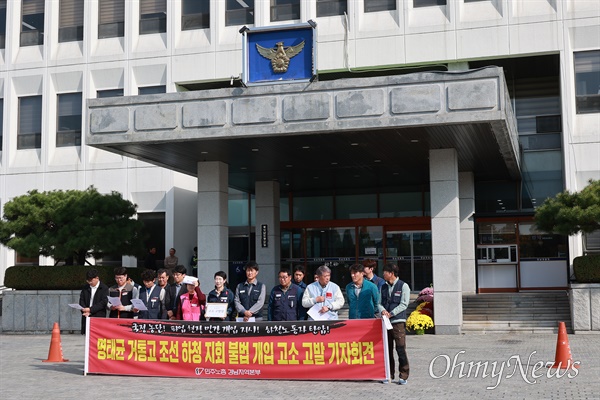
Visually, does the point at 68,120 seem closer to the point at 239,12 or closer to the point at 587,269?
the point at 239,12

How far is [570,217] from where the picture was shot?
19422 millimetres

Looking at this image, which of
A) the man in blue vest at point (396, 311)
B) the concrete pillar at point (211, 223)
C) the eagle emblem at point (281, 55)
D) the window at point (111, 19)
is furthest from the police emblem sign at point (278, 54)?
the window at point (111, 19)

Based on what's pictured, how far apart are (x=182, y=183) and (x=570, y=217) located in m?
15.0

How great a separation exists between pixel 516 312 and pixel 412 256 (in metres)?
6.24

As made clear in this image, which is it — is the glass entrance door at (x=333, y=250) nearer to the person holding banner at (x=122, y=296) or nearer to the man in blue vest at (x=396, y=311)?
the person holding banner at (x=122, y=296)

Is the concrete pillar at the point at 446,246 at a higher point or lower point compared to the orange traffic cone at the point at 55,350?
higher

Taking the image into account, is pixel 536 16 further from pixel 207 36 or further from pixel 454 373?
pixel 454 373

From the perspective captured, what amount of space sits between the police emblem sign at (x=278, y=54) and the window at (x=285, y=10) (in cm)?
985

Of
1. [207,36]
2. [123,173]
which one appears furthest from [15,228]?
[207,36]

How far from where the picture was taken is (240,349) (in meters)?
12.1

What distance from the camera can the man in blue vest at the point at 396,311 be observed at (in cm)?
1149

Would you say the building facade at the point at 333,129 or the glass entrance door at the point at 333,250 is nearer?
the building facade at the point at 333,129

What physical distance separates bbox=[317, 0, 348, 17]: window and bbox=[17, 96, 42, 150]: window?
1192 centimetres

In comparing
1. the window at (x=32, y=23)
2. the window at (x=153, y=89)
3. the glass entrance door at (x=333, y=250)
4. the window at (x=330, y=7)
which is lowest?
the glass entrance door at (x=333, y=250)
